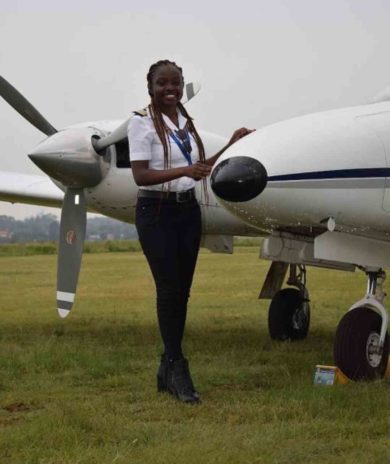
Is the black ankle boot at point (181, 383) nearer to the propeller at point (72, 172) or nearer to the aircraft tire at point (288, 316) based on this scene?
the propeller at point (72, 172)

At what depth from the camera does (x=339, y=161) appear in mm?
5398

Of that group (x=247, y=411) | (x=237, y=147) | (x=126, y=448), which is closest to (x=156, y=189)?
(x=237, y=147)

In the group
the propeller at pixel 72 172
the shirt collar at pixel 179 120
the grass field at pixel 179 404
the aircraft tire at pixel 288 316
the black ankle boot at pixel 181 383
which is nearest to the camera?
the grass field at pixel 179 404

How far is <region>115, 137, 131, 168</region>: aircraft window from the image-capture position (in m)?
9.02

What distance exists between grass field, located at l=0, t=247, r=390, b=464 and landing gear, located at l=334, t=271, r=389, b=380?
25 centimetres

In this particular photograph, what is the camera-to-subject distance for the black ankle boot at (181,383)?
214 inches

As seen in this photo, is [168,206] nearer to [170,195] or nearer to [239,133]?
[170,195]

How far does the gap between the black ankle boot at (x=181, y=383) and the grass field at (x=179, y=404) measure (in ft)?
0.29

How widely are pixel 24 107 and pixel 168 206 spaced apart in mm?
5411

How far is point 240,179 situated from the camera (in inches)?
205

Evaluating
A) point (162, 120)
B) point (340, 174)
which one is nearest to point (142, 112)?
point (162, 120)

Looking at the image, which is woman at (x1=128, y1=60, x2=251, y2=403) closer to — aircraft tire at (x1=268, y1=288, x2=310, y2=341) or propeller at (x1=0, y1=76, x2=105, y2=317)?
propeller at (x1=0, y1=76, x2=105, y2=317)

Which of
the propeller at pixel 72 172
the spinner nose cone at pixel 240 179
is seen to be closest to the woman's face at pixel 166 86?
the spinner nose cone at pixel 240 179

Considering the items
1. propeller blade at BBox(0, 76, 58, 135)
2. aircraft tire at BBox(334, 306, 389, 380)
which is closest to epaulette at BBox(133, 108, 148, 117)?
aircraft tire at BBox(334, 306, 389, 380)
